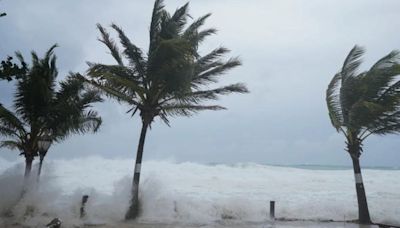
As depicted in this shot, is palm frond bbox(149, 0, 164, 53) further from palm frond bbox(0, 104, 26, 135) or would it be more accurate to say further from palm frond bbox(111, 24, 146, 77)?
palm frond bbox(0, 104, 26, 135)

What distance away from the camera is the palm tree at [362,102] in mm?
14711

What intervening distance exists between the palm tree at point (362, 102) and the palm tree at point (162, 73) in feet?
13.1

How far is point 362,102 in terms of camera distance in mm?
14320

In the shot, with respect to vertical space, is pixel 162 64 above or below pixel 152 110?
above

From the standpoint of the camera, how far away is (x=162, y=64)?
14992 millimetres

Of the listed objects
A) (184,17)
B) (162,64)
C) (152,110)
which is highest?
(184,17)

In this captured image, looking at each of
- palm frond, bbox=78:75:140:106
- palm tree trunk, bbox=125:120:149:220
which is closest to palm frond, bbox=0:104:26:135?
palm frond, bbox=78:75:140:106

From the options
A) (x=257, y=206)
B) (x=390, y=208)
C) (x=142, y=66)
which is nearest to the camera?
(x=142, y=66)

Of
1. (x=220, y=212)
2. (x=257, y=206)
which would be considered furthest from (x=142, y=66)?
(x=257, y=206)

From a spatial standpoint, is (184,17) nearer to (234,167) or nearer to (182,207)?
(182,207)

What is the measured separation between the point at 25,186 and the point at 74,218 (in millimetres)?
2812

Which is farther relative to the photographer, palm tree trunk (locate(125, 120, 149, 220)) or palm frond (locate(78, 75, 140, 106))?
palm tree trunk (locate(125, 120, 149, 220))

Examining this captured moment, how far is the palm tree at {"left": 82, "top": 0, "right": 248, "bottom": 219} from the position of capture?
14.7 metres

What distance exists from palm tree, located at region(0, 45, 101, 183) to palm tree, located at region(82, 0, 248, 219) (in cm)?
167
